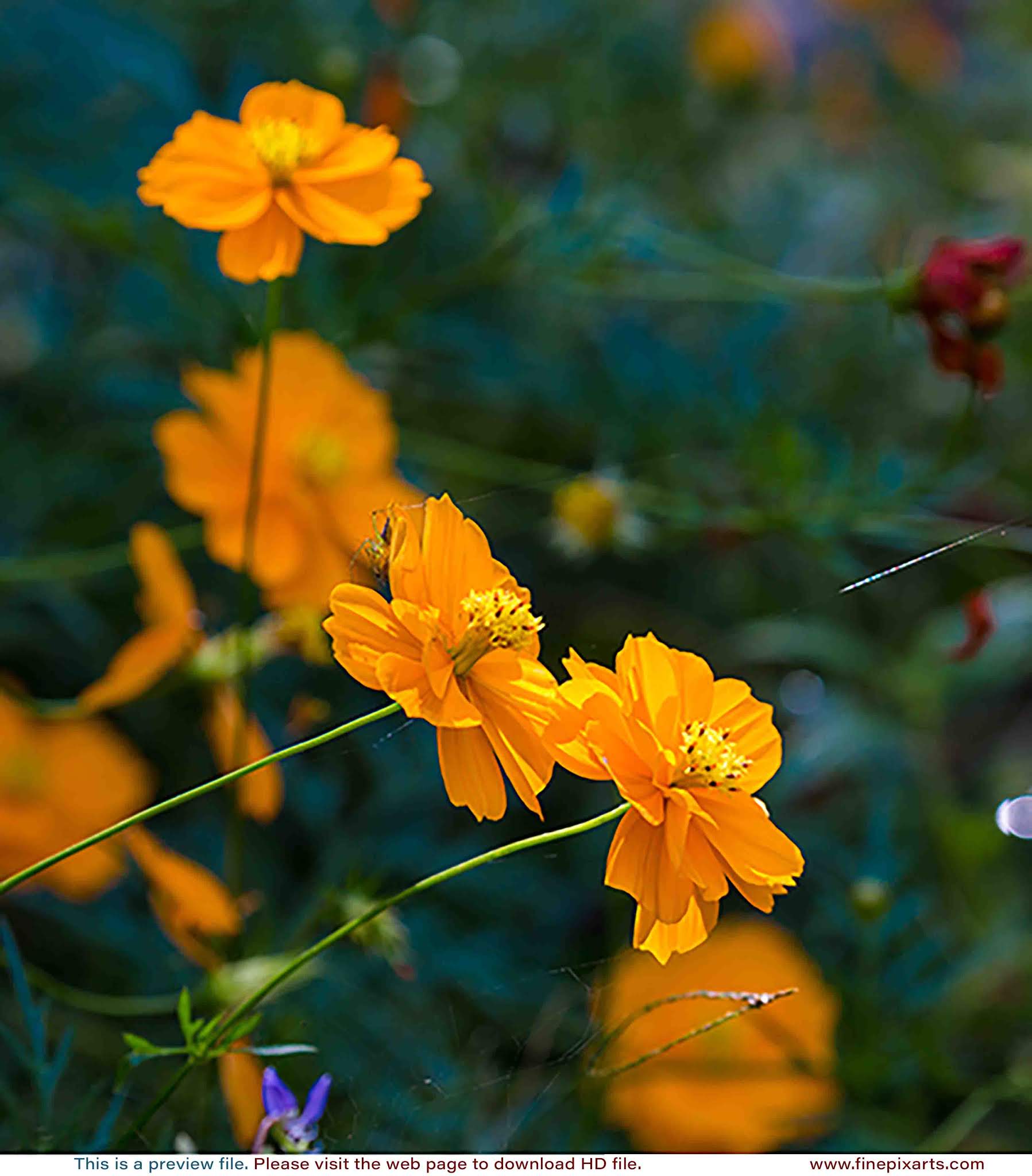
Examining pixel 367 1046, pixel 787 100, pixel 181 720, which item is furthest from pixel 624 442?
pixel 787 100

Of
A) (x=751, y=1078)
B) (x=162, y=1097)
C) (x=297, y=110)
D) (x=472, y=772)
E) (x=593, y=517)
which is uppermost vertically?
(x=297, y=110)

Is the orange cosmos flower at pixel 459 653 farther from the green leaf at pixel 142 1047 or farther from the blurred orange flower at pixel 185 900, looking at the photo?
the blurred orange flower at pixel 185 900

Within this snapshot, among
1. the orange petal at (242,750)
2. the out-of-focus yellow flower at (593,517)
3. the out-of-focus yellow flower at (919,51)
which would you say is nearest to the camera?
the orange petal at (242,750)

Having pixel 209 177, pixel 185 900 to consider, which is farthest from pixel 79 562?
pixel 209 177

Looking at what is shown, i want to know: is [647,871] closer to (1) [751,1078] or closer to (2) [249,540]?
(2) [249,540]

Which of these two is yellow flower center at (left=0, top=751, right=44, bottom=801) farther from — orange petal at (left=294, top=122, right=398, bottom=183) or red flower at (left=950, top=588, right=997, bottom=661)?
red flower at (left=950, top=588, right=997, bottom=661)

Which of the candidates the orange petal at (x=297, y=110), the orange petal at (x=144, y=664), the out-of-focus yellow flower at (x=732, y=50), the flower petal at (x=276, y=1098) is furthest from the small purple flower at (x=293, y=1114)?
the out-of-focus yellow flower at (x=732, y=50)
